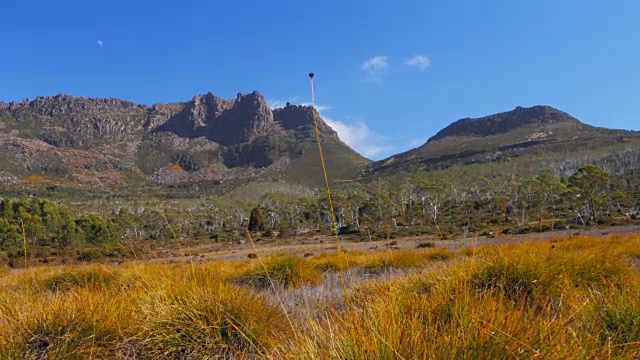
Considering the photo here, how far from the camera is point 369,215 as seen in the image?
271 feet

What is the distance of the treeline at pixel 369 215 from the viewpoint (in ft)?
141

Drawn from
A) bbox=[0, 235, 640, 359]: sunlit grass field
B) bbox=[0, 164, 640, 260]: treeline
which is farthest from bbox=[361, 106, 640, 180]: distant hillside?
bbox=[0, 235, 640, 359]: sunlit grass field

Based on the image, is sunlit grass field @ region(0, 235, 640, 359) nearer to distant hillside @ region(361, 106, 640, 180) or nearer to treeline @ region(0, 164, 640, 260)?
treeline @ region(0, 164, 640, 260)

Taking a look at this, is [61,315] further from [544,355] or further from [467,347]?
[544,355]

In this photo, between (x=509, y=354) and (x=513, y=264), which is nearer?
(x=509, y=354)

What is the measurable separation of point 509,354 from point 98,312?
308cm

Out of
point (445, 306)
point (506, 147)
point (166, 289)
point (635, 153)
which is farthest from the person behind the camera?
point (506, 147)

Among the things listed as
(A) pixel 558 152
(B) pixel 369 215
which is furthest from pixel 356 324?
(A) pixel 558 152

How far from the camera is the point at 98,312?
10.6 feet

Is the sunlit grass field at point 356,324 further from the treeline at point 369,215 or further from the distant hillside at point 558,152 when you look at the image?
the distant hillside at point 558,152

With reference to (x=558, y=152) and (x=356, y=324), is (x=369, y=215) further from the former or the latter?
(x=558, y=152)

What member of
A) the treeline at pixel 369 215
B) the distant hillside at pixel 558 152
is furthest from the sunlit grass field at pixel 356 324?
the distant hillside at pixel 558 152

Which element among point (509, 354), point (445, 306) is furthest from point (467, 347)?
point (445, 306)

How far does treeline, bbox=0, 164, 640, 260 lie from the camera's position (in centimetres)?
4306
